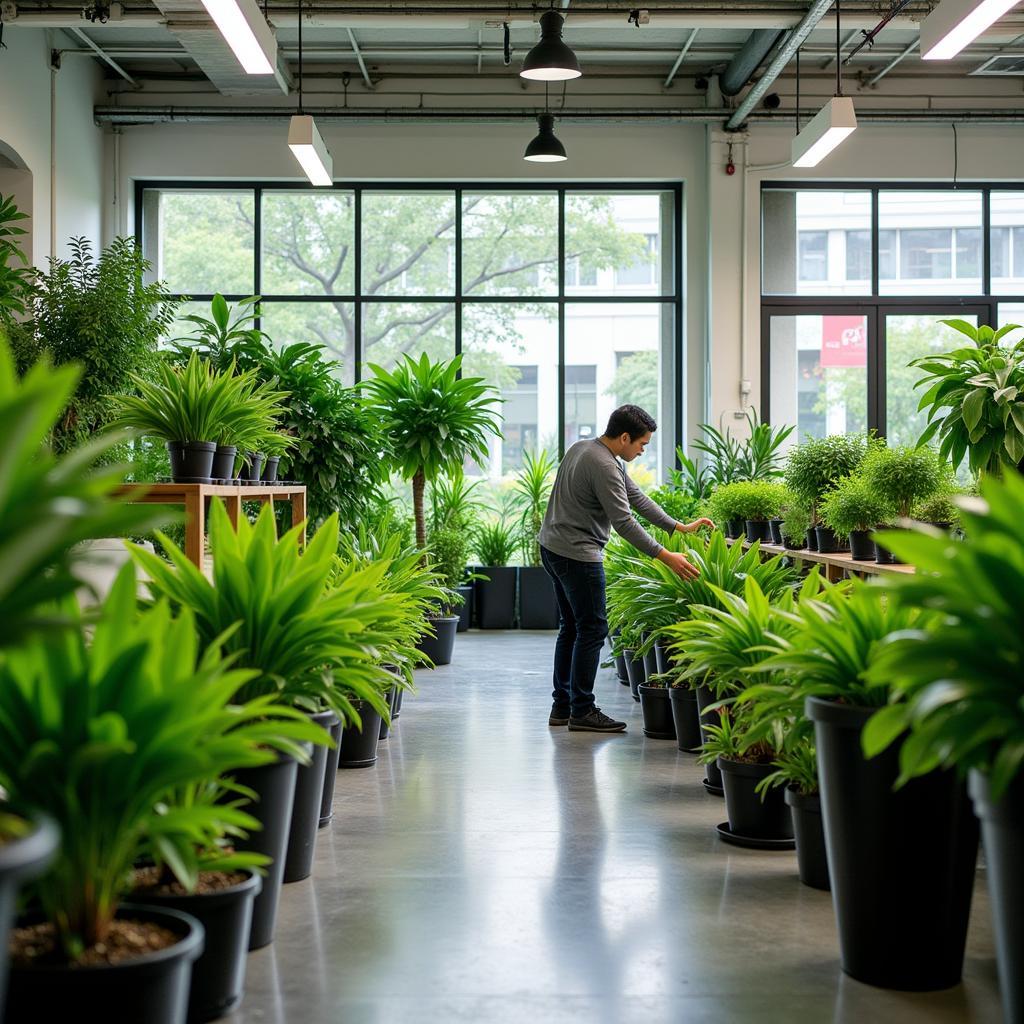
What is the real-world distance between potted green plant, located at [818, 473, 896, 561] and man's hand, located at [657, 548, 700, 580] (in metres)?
0.65

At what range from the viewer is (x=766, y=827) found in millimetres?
3672

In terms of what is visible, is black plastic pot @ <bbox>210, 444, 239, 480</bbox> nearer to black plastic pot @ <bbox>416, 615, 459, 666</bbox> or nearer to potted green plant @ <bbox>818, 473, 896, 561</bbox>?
potted green plant @ <bbox>818, 473, 896, 561</bbox>

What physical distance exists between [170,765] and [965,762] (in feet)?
4.23

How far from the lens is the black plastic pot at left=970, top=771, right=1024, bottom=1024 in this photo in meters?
1.91

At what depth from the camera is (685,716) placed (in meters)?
5.00

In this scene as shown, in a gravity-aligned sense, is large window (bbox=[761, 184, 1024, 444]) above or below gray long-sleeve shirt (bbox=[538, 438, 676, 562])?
above

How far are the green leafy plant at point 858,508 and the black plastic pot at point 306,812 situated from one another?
264 centimetres

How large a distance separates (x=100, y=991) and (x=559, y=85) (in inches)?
368

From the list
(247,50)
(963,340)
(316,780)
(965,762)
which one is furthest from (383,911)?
(963,340)

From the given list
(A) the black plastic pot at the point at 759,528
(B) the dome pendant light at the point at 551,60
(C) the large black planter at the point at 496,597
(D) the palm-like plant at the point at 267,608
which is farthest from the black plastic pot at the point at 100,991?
(C) the large black planter at the point at 496,597

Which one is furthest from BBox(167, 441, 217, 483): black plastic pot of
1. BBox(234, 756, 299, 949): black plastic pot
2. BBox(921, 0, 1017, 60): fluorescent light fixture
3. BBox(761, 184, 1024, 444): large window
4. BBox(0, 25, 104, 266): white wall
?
BBox(761, 184, 1024, 444): large window

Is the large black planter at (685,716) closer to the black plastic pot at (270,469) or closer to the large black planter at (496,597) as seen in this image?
the black plastic pot at (270,469)

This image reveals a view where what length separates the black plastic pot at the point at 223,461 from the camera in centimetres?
439

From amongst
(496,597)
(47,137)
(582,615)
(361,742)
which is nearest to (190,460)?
(361,742)
